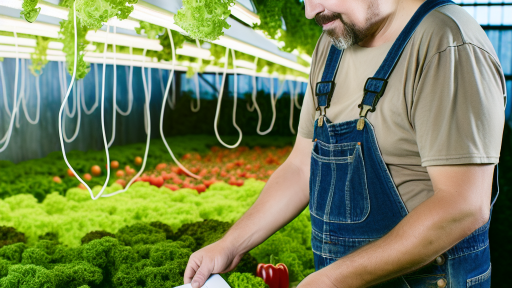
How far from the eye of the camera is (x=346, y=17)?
138cm

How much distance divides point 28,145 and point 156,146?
1.82 meters

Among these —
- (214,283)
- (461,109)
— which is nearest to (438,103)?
(461,109)

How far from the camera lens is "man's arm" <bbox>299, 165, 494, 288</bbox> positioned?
1.12 meters

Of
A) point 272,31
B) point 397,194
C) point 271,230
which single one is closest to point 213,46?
point 272,31

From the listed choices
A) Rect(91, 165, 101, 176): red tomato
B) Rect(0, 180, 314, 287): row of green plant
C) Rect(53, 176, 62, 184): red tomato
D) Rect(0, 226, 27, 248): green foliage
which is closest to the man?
Rect(0, 180, 314, 287): row of green plant

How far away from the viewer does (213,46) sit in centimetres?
399

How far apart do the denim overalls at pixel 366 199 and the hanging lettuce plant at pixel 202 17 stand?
50cm

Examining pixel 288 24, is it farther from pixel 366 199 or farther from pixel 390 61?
pixel 366 199

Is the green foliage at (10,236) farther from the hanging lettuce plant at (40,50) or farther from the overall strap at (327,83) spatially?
the overall strap at (327,83)

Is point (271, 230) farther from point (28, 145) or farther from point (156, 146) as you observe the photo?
point (156, 146)

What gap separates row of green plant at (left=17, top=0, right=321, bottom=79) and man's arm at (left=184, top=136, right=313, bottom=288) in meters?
0.59

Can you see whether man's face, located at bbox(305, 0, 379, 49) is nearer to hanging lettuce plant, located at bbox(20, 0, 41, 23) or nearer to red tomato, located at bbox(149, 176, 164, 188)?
hanging lettuce plant, located at bbox(20, 0, 41, 23)

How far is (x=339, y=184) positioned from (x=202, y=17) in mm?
791

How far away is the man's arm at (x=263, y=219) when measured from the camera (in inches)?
60.7
